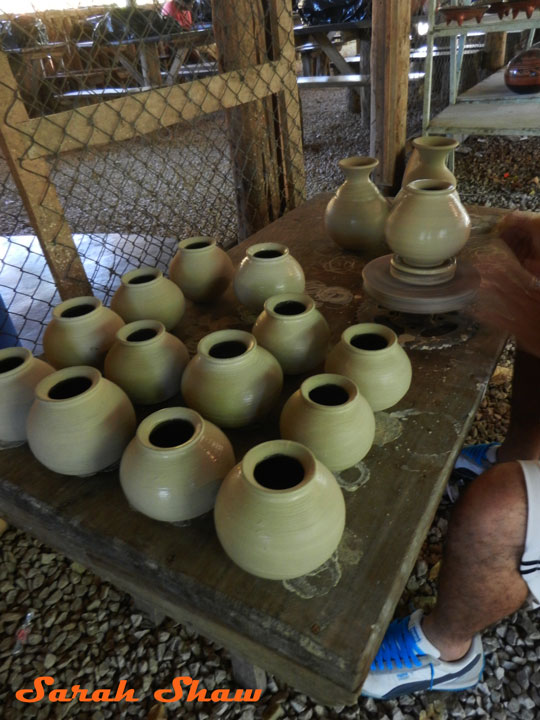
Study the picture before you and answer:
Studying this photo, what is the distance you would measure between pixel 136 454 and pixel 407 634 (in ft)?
2.62

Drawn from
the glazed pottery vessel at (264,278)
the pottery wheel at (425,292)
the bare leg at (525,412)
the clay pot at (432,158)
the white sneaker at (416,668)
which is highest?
the clay pot at (432,158)

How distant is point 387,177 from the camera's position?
352 centimetres

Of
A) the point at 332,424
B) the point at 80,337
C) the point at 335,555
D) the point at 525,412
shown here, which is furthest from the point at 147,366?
the point at 525,412

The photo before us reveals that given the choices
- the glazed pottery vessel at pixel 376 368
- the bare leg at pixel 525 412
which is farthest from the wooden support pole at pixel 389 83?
the glazed pottery vessel at pixel 376 368

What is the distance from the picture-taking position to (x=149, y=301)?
137cm

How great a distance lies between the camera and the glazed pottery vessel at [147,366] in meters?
1.14

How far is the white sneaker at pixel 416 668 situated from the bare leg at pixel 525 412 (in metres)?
0.61

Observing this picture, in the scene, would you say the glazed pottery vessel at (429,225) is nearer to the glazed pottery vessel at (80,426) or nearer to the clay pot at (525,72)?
the glazed pottery vessel at (80,426)

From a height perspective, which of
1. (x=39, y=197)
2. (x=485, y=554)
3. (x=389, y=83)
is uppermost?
(x=39, y=197)

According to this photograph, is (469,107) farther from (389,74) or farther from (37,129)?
(37,129)

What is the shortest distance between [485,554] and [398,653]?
0.38m

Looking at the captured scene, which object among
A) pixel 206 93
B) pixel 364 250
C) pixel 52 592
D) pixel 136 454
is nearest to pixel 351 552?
pixel 136 454

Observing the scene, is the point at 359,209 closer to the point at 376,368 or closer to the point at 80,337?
the point at 376,368

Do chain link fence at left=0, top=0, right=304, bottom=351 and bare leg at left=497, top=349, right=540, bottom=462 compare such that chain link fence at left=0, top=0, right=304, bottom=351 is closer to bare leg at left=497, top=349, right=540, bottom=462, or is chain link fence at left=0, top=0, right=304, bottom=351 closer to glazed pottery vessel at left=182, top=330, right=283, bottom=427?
glazed pottery vessel at left=182, top=330, right=283, bottom=427
